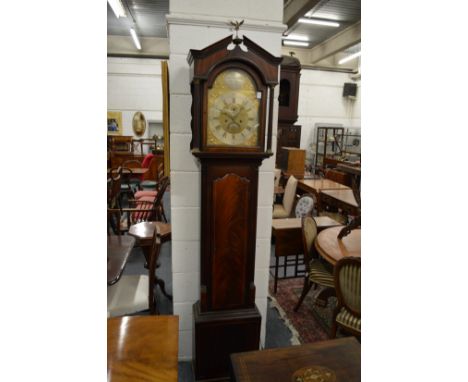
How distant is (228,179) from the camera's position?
1716mm

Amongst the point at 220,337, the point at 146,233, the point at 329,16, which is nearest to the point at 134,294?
the point at 220,337

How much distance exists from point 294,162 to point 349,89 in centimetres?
546

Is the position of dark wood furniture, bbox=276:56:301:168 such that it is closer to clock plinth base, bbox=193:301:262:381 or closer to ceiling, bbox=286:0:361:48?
clock plinth base, bbox=193:301:262:381

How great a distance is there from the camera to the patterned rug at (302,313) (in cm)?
255

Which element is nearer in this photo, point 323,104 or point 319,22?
point 319,22

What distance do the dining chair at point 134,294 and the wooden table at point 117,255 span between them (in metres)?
0.18

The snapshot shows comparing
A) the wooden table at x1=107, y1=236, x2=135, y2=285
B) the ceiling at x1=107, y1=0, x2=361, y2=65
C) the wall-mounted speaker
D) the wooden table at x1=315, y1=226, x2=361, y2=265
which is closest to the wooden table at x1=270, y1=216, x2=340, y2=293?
the wooden table at x1=315, y1=226, x2=361, y2=265

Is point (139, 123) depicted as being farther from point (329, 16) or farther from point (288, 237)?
point (288, 237)

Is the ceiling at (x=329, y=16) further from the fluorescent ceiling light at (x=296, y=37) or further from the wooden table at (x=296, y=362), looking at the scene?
the wooden table at (x=296, y=362)

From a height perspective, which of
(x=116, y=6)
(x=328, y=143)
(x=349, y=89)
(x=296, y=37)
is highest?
(x=296, y=37)

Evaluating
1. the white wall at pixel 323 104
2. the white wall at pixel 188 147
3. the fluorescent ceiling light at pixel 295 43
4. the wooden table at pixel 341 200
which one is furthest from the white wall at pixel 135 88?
the white wall at pixel 188 147
